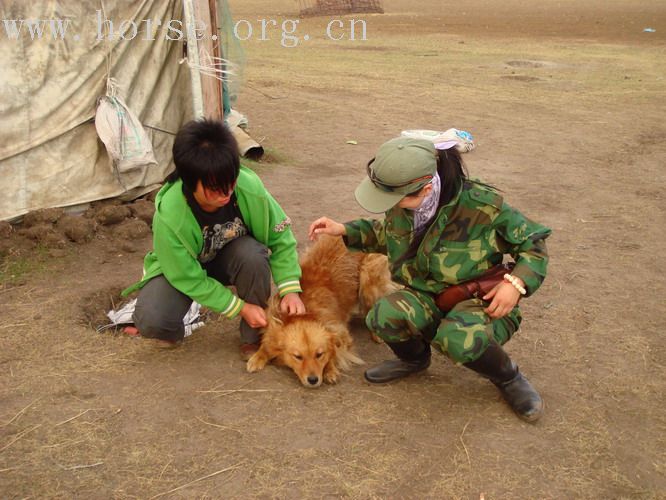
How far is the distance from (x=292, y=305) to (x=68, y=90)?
2953 millimetres

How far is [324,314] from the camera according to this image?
3908 mm

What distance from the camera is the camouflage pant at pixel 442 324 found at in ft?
10.1

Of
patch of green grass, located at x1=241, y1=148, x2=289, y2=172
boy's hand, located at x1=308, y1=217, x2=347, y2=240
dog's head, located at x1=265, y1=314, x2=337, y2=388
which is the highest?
boy's hand, located at x1=308, y1=217, x2=347, y2=240

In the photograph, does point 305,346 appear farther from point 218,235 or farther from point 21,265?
point 21,265

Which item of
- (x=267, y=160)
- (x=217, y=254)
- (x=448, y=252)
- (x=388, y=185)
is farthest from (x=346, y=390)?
(x=267, y=160)

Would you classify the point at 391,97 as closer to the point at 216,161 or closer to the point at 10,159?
the point at 10,159

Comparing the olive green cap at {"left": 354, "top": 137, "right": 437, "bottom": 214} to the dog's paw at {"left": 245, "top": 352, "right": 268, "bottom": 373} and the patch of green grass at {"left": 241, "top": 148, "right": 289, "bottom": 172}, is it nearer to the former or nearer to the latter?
the dog's paw at {"left": 245, "top": 352, "right": 268, "bottom": 373}

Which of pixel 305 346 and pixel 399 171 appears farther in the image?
pixel 305 346

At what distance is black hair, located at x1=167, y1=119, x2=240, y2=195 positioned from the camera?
122 inches

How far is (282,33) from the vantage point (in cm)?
1969

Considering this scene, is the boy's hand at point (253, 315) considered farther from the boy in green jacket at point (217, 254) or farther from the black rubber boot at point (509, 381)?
the black rubber boot at point (509, 381)

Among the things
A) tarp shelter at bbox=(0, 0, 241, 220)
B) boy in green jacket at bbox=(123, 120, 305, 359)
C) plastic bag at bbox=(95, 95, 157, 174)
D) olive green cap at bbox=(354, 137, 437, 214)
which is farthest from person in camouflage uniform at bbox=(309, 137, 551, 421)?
tarp shelter at bbox=(0, 0, 241, 220)

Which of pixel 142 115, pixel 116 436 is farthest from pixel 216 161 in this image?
pixel 142 115

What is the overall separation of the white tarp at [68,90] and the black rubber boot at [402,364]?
3207 millimetres
